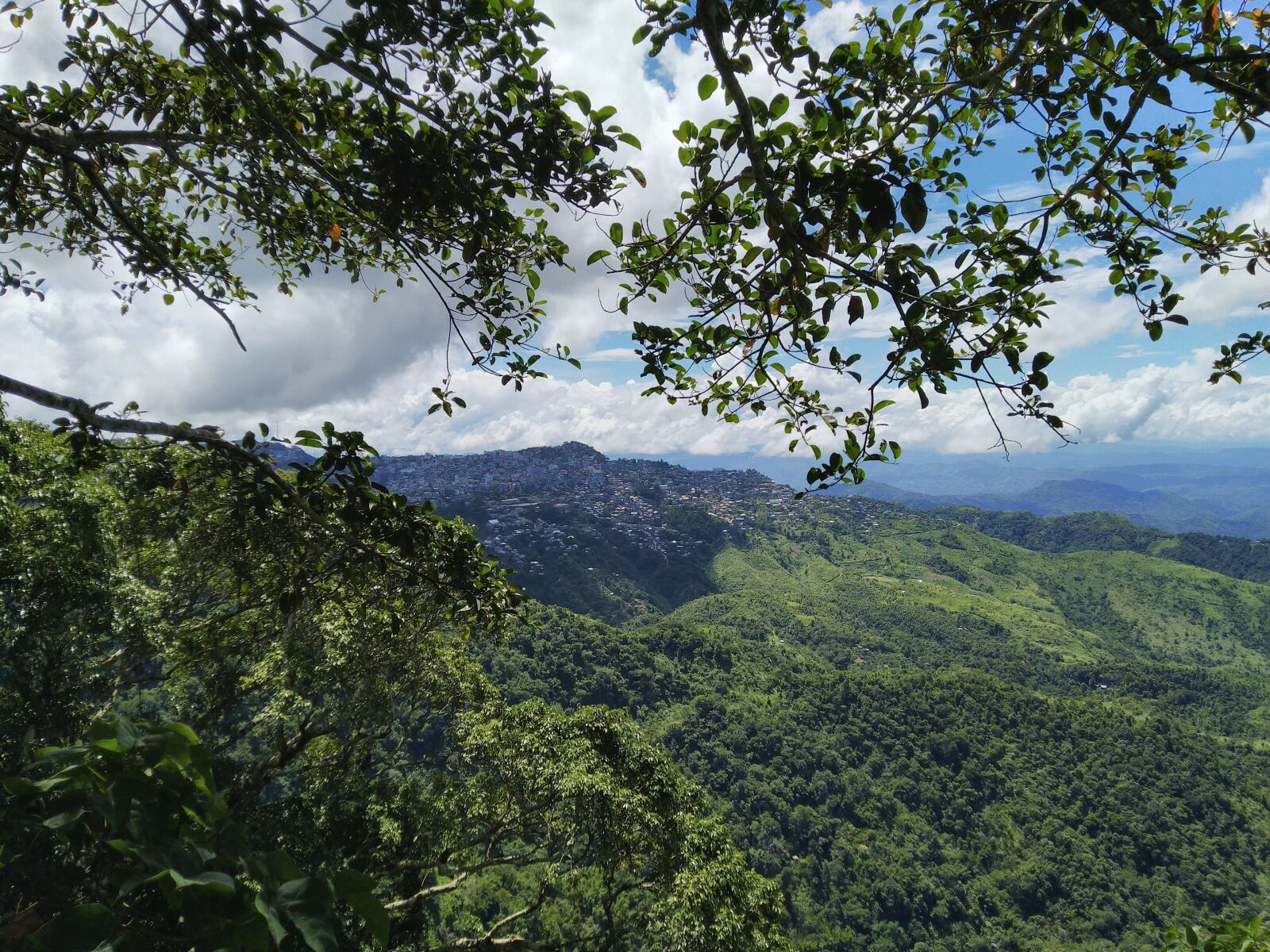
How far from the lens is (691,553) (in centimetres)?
16700

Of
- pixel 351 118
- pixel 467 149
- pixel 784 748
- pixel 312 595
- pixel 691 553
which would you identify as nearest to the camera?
pixel 467 149

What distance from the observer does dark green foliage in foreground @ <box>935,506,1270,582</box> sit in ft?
516

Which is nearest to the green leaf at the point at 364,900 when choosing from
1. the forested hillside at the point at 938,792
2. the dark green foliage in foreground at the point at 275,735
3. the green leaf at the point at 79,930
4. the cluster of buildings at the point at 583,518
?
the dark green foliage in foreground at the point at 275,735

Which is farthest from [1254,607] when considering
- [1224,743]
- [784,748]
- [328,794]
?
[328,794]

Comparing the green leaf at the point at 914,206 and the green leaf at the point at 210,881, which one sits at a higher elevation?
the green leaf at the point at 914,206

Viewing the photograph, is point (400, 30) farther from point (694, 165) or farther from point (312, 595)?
point (312, 595)

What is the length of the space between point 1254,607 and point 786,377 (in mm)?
175482

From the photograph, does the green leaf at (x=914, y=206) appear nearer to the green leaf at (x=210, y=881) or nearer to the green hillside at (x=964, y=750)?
the green leaf at (x=210, y=881)

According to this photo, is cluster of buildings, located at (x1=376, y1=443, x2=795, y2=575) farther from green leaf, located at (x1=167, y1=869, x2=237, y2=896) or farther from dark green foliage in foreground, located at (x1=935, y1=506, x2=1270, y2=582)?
green leaf, located at (x1=167, y1=869, x2=237, y2=896)

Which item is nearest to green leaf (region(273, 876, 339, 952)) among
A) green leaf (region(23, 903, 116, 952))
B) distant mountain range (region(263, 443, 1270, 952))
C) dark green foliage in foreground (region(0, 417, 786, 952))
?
dark green foliage in foreground (region(0, 417, 786, 952))

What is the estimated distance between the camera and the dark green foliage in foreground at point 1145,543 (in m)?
157

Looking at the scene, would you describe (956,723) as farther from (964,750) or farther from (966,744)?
(964,750)

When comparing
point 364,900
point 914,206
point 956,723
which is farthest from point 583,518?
point 364,900

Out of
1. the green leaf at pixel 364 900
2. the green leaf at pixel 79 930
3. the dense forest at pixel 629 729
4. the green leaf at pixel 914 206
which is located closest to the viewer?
the green leaf at pixel 79 930
